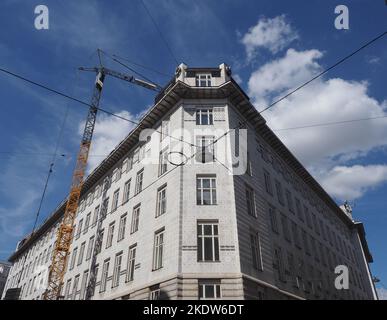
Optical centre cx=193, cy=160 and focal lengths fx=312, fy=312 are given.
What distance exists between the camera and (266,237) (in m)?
24.1

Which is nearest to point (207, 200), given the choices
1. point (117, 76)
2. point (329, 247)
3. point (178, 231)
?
point (178, 231)

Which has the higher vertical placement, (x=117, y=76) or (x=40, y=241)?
(x=117, y=76)

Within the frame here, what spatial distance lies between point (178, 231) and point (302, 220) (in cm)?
1939

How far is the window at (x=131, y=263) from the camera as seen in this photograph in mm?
24172

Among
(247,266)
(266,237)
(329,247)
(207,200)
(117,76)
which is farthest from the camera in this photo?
(117,76)

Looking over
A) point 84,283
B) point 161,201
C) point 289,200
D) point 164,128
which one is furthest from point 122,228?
point 289,200

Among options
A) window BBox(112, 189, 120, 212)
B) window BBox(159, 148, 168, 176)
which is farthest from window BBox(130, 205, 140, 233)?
window BBox(112, 189, 120, 212)

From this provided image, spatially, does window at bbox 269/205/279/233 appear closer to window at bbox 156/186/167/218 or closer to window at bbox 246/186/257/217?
window at bbox 246/186/257/217

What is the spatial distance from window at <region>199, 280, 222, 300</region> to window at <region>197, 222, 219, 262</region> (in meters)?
1.38

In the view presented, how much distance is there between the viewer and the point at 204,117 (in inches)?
1048

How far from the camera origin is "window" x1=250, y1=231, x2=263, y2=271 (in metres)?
21.6

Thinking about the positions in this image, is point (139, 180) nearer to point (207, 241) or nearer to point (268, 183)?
point (207, 241)

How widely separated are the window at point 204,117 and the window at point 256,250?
→ 970 cm

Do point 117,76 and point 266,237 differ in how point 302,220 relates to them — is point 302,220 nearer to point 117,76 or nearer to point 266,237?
point 266,237
